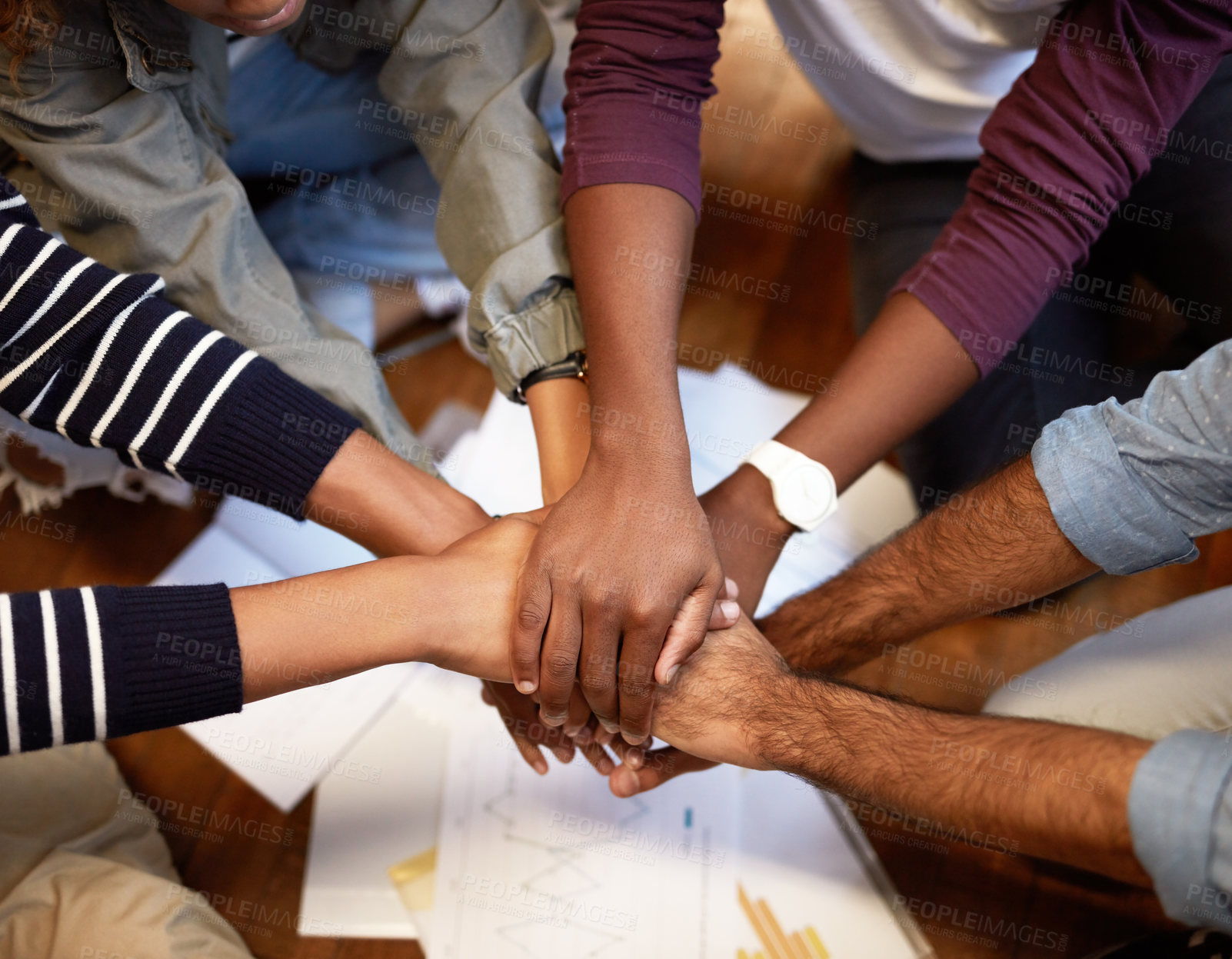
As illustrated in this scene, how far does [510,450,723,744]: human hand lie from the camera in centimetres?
70

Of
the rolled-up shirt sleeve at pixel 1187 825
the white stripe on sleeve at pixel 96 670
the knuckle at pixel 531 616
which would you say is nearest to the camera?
the rolled-up shirt sleeve at pixel 1187 825

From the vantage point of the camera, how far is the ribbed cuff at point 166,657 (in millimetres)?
613

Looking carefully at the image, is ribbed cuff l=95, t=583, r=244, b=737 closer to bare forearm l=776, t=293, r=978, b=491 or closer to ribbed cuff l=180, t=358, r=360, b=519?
ribbed cuff l=180, t=358, r=360, b=519

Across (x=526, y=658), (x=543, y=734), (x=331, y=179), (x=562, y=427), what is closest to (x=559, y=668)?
(x=526, y=658)

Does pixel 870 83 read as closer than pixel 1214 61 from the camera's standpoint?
No

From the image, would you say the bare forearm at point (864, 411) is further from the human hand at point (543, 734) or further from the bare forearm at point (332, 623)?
the bare forearm at point (332, 623)

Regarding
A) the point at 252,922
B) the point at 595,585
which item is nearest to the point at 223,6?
the point at 595,585

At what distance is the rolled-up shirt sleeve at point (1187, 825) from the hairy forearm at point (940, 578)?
0.73ft

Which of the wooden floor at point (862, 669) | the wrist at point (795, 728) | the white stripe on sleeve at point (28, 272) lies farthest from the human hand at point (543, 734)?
the white stripe on sleeve at point (28, 272)

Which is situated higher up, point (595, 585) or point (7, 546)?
point (595, 585)

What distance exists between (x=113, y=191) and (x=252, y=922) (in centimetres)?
71

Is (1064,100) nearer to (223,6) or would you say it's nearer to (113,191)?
(223,6)

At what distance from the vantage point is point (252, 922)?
809 mm

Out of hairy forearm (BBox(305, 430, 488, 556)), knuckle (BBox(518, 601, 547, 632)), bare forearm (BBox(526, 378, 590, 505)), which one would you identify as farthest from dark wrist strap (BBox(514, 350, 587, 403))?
knuckle (BBox(518, 601, 547, 632))
